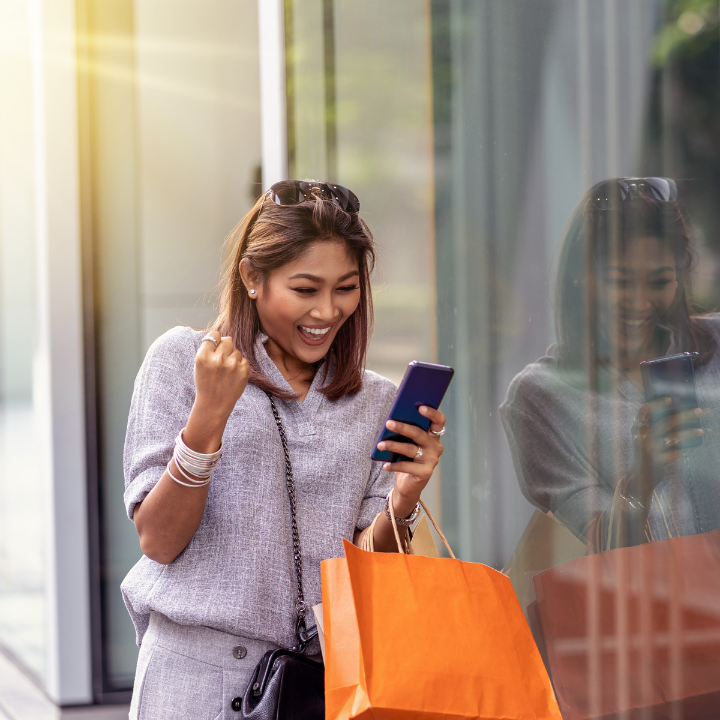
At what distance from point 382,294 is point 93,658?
2.36 metres

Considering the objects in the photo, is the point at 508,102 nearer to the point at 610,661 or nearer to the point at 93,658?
the point at 610,661

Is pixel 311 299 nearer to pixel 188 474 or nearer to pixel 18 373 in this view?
pixel 188 474

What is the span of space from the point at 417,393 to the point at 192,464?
1.45 feet

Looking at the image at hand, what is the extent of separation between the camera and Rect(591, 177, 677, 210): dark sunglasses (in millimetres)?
1396

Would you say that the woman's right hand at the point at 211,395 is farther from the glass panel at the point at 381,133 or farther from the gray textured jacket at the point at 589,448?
the glass panel at the point at 381,133

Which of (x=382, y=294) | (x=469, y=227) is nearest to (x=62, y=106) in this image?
(x=382, y=294)

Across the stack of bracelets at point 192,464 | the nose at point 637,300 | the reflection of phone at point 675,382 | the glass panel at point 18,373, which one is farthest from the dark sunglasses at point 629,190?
the glass panel at point 18,373

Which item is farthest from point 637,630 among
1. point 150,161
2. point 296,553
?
point 150,161

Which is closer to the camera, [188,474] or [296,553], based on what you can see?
[188,474]

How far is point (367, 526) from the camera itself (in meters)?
1.84

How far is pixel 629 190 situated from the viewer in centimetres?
151

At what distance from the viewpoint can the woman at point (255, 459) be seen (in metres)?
1.59

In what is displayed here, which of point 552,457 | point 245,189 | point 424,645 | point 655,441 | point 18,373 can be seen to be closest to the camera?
point 424,645

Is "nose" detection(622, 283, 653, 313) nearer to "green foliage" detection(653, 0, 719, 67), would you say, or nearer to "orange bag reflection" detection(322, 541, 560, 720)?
"green foliage" detection(653, 0, 719, 67)
